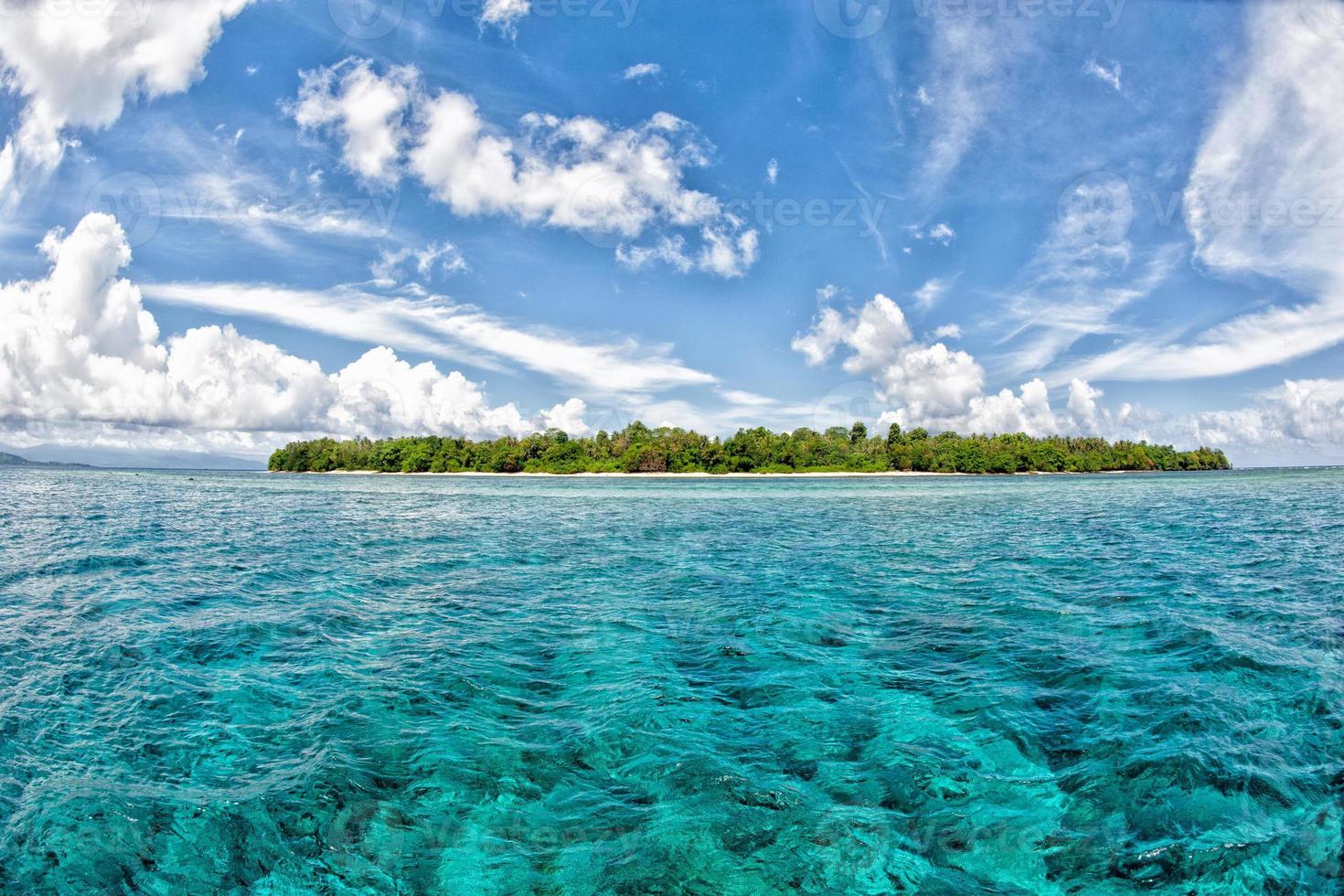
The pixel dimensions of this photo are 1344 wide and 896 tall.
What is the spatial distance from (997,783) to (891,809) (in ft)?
5.51

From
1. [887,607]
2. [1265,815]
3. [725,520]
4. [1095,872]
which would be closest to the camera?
[1095,872]

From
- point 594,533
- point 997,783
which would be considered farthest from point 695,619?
point 594,533

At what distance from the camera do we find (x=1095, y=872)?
20.3 ft

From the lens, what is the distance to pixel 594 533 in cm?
3731

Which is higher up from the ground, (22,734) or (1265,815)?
(1265,815)

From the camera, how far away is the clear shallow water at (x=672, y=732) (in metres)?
6.37

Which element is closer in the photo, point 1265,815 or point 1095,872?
point 1095,872

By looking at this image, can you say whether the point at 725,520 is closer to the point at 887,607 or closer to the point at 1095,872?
the point at 887,607

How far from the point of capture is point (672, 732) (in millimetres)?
9273

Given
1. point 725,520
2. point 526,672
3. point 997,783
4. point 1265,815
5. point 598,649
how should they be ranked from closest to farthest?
point 1265,815, point 997,783, point 526,672, point 598,649, point 725,520

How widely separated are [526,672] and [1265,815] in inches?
436

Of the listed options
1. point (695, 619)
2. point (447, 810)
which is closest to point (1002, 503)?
point (695, 619)

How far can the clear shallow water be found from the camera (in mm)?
6367

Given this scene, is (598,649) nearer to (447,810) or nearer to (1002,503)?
(447,810)
